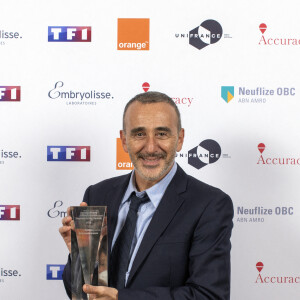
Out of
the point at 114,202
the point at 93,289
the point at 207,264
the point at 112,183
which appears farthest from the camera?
the point at 112,183

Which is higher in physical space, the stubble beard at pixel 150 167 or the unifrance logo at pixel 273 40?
the unifrance logo at pixel 273 40

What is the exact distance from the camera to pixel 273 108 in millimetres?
2613

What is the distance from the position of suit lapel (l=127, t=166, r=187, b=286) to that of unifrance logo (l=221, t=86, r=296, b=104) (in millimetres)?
1075

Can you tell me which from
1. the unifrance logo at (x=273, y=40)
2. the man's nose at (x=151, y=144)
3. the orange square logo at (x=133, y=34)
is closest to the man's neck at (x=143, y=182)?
the man's nose at (x=151, y=144)

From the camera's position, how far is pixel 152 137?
1.67 m

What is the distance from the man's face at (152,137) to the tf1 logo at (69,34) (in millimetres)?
1106

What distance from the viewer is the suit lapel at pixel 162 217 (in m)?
1.55

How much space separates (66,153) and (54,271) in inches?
28.6

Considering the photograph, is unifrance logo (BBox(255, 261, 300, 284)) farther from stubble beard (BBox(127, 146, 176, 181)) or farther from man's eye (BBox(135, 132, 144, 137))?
man's eye (BBox(135, 132, 144, 137))

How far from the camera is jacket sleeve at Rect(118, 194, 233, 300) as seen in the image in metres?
1.48

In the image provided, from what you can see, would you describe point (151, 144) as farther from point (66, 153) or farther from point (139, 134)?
point (66, 153)

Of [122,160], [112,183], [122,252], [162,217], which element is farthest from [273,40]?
[122,252]

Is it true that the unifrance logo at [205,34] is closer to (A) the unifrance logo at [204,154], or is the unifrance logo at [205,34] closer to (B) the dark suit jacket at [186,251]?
(A) the unifrance logo at [204,154]

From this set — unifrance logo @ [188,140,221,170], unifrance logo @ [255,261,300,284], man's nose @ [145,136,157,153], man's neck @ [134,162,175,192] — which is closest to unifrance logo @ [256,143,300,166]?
unifrance logo @ [188,140,221,170]
